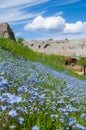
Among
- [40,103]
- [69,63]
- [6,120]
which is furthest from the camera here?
[69,63]

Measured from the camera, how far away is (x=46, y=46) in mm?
73562

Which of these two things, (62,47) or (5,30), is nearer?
(5,30)

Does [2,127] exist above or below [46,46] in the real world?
above

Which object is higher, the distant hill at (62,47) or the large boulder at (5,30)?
the large boulder at (5,30)

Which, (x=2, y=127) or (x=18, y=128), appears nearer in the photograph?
(x=2, y=127)

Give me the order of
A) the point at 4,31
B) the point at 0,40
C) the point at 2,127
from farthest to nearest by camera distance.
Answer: the point at 4,31
the point at 0,40
the point at 2,127

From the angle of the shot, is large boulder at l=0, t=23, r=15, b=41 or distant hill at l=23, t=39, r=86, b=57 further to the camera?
distant hill at l=23, t=39, r=86, b=57

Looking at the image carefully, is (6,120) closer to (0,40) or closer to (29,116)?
(29,116)

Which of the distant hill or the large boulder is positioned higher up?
the large boulder

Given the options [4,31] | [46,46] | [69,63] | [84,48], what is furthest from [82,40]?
[4,31]

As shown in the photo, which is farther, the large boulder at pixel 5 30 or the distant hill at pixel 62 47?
the distant hill at pixel 62 47

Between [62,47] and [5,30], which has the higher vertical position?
[5,30]

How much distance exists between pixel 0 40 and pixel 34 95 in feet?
55.6

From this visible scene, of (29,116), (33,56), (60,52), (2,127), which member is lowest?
(60,52)
